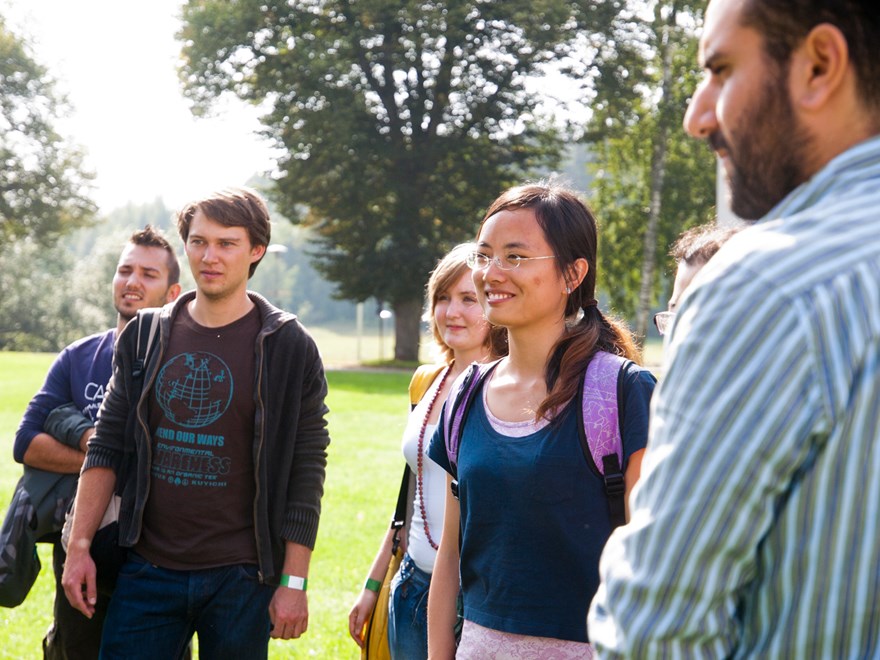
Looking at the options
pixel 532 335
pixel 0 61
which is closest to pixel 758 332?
pixel 532 335

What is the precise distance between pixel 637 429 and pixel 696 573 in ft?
4.15

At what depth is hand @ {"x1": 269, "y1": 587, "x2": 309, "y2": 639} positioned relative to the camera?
12.3 ft

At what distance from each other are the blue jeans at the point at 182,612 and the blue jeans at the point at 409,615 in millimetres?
509

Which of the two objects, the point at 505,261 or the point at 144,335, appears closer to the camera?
the point at 505,261

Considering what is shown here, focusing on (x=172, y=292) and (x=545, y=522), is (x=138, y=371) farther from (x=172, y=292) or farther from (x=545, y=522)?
(x=545, y=522)

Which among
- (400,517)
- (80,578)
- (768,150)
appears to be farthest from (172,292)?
(768,150)

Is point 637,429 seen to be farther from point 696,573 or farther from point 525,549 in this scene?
point 696,573

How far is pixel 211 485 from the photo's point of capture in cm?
377

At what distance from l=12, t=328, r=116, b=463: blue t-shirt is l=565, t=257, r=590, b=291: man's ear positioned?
2477 mm

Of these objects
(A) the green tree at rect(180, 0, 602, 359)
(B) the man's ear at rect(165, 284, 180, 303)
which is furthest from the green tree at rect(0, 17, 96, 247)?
(B) the man's ear at rect(165, 284, 180, 303)

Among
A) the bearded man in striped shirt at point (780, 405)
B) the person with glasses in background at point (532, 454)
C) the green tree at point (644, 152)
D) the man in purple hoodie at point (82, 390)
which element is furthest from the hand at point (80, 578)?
the green tree at point (644, 152)

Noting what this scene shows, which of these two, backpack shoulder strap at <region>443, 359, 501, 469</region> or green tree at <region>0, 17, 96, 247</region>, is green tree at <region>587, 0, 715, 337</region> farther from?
backpack shoulder strap at <region>443, 359, 501, 469</region>

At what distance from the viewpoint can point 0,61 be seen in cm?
5053

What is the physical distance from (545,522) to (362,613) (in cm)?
165
